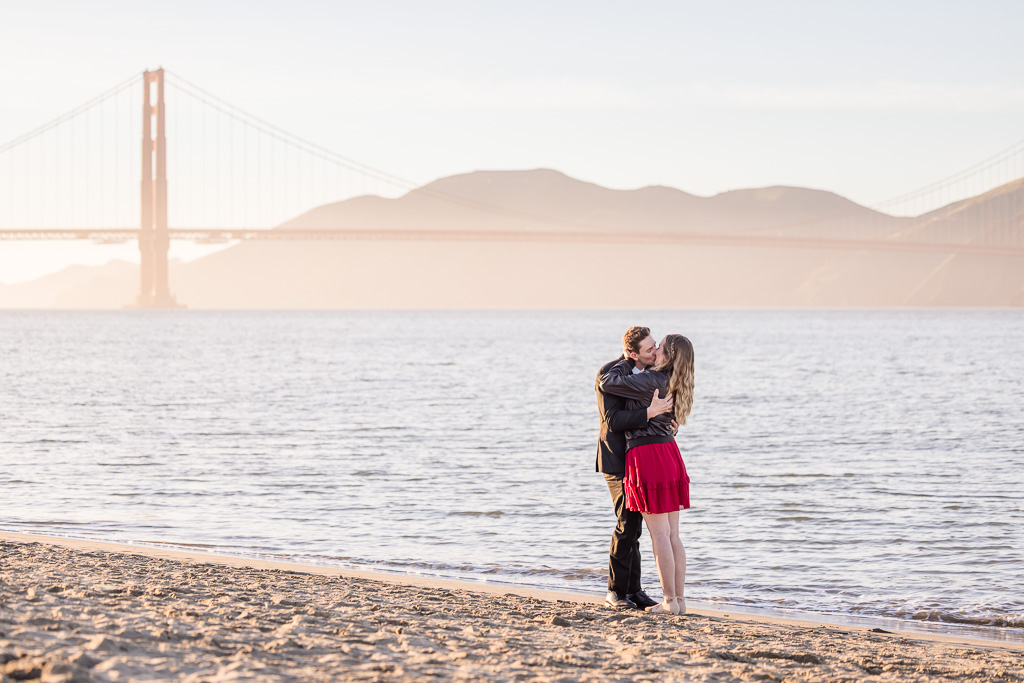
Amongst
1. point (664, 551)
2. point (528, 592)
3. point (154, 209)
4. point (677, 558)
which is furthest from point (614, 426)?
point (154, 209)

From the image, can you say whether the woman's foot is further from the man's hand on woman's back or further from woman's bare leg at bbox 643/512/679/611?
the man's hand on woman's back

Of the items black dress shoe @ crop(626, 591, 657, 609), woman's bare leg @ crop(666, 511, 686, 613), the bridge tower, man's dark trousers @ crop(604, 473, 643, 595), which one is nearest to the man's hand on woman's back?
man's dark trousers @ crop(604, 473, 643, 595)

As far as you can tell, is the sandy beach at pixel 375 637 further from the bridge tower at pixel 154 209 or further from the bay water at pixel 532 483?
the bridge tower at pixel 154 209

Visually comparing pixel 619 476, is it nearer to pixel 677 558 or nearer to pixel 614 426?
pixel 614 426

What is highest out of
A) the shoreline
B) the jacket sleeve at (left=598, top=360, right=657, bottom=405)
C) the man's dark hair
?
the man's dark hair

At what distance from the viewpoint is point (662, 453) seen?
16.1 ft

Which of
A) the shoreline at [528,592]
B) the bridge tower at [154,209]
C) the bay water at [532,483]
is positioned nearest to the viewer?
the shoreline at [528,592]

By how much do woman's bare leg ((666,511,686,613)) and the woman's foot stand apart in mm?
30

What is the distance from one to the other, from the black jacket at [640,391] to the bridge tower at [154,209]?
7793 cm

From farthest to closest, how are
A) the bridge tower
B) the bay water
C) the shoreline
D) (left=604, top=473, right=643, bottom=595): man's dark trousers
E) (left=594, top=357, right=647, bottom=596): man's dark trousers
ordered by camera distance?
the bridge tower < the bay water < the shoreline < (left=604, top=473, right=643, bottom=595): man's dark trousers < (left=594, top=357, right=647, bottom=596): man's dark trousers

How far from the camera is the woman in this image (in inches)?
187

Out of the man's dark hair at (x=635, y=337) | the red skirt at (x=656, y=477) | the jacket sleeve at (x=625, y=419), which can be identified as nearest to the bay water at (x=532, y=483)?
the red skirt at (x=656, y=477)

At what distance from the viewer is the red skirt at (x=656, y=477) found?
16.1 feet

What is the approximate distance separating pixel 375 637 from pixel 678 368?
168 cm
